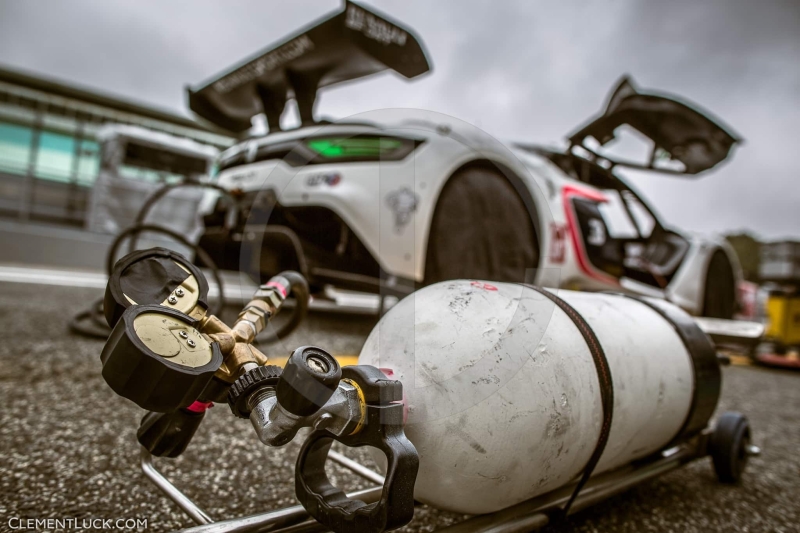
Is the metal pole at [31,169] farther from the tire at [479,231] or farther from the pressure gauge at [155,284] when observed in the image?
the pressure gauge at [155,284]

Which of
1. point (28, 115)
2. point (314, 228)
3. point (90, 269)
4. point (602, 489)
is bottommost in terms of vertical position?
point (90, 269)

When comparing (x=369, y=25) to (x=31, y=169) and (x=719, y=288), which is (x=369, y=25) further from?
(x=31, y=169)

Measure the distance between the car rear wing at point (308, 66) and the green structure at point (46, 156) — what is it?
597cm

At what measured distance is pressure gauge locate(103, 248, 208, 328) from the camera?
2.94 ft

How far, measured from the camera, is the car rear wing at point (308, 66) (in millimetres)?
2732

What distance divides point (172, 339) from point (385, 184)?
2015 millimetres

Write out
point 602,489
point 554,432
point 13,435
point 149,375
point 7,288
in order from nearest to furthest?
point 149,375 → point 554,432 → point 602,489 → point 13,435 → point 7,288

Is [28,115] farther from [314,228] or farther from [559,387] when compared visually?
[559,387]

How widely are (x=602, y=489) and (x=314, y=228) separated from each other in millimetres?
1922

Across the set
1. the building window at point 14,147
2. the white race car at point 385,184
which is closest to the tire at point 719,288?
the white race car at point 385,184

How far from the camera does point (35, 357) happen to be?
2359 mm

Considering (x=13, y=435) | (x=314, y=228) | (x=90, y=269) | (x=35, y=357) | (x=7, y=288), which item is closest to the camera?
(x=13, y=435)

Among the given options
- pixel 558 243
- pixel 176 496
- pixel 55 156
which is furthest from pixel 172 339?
pixel 55 156

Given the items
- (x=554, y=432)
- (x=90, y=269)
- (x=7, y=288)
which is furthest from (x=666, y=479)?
(x=90, y=269)
